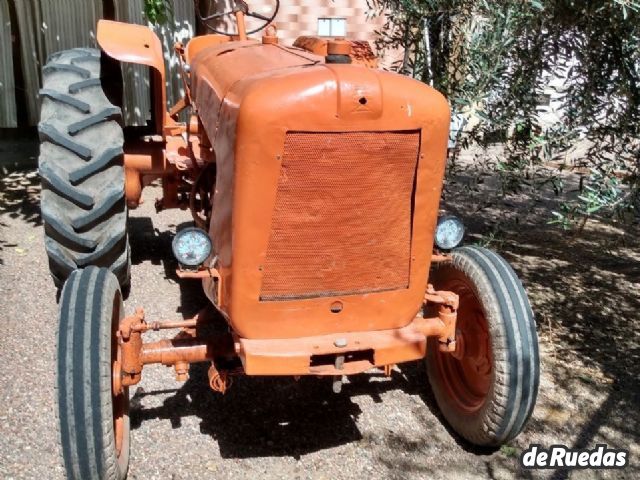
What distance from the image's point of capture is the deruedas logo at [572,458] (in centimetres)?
320

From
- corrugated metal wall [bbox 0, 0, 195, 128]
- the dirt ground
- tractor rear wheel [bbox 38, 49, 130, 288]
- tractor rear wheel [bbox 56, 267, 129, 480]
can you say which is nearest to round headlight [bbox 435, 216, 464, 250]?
the dirt ground

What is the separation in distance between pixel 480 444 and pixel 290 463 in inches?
34.2

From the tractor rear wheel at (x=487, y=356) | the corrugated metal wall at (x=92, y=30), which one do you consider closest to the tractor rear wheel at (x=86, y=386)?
the tractor rear wheel at (x=487, y=356)

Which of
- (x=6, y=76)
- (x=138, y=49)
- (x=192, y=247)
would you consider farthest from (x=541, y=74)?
(x=6, y=76)

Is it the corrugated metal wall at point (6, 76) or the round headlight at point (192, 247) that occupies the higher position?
the round headlight at point (192, 247)

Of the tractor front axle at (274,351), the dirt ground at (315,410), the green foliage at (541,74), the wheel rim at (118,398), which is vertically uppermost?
the green foliage at (541,74)

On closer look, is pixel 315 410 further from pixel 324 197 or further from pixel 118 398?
pixel 324 197

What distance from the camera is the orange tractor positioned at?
2.48m

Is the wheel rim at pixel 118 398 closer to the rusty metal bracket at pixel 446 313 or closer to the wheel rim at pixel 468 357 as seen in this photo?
the rusty metal bracket at pixel 446 313

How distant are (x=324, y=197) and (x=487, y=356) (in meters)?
1.22

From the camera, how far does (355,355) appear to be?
110 inches

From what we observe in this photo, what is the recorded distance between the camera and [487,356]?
10.6 ft

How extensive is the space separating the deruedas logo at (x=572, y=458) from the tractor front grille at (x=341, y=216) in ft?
3.56

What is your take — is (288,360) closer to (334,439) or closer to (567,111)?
(334,439)
